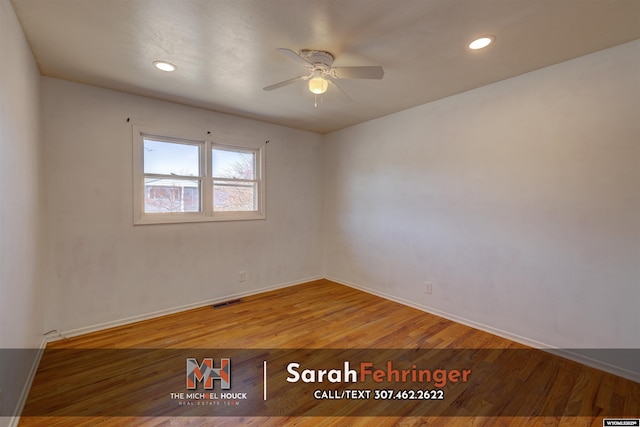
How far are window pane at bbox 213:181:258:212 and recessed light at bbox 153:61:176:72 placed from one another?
4.98 ft

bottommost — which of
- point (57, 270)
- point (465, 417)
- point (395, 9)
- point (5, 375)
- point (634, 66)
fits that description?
point (465, 417)

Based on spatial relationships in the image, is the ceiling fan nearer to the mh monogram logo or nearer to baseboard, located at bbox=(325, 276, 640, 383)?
the mh monogram logo

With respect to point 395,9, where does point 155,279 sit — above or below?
below

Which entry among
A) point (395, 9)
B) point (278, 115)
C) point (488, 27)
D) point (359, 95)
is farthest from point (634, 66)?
point (278, 115)

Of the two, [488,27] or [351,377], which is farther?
[351,377]

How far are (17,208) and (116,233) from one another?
128 cm

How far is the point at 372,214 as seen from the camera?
13.2ft

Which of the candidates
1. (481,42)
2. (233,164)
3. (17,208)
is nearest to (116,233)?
(17,208)

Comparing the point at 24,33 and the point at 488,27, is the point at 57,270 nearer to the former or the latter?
the point at 24,33

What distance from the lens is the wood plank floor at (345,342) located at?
168 cm

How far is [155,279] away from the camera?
319 cm

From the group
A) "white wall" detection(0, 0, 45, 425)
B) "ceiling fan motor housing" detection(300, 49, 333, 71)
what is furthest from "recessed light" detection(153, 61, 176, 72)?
"ceiling fan motor housing" detection(300, 49, 333, 71)

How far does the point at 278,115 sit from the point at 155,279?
261cm

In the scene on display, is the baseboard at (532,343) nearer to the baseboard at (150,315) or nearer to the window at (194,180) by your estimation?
the baseboard at (150,315)
